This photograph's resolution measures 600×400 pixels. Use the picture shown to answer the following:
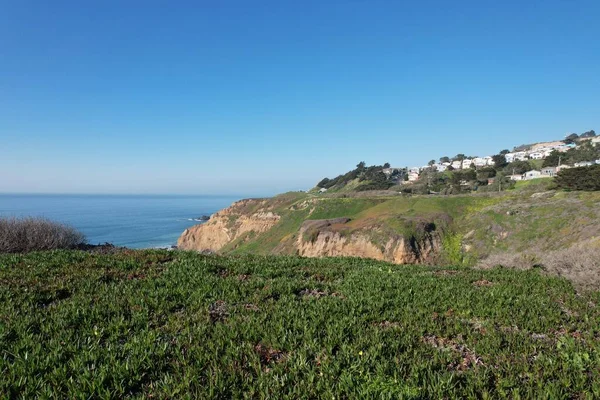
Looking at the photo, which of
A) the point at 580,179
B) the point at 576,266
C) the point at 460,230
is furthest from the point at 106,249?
the point at 580,179

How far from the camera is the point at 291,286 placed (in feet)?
27.8

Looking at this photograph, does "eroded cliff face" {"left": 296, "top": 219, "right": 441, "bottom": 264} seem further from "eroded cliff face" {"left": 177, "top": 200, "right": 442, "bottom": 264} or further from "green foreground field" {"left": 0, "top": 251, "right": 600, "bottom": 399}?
"green foreground field" {"left": 0, "top": 251, "right": 600, "bottom": 399}

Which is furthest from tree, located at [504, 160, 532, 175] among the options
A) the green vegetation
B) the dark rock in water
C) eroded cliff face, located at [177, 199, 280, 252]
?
the dark rock in water

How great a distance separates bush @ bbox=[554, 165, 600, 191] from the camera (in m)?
46.0

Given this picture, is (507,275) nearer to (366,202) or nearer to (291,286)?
(291,286)

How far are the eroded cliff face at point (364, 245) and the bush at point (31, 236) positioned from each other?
22279mm

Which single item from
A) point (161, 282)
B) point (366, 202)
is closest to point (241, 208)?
point (366, 202)

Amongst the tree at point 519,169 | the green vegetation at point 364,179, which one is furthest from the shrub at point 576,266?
the tree at point 519,169

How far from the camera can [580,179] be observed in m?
47.6

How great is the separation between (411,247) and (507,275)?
2502 cm

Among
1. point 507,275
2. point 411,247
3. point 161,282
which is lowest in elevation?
point 411,247

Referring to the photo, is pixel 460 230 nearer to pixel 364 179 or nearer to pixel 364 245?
pixel 364 245

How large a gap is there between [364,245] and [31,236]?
2980 centimetres

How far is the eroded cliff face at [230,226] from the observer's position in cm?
7583
